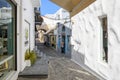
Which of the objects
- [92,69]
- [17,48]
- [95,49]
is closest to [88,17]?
[95,49]

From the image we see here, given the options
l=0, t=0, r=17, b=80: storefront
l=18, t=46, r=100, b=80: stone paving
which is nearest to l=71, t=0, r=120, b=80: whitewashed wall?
l=18, t=46, r=100, b=80: stone paving

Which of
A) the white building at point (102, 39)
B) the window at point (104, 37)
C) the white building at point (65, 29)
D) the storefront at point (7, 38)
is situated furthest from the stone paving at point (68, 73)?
the white building at point (65, 29)

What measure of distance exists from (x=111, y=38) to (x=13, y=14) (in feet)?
10.4

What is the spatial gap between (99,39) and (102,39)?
0.44 feet

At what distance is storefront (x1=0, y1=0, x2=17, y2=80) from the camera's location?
478 centimetres

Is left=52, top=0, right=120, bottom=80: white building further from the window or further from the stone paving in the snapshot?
the stone paving

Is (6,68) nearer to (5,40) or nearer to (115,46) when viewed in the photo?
(5,40)

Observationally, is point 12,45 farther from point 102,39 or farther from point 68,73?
point 102,39

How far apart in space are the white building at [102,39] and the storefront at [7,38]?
2.97m

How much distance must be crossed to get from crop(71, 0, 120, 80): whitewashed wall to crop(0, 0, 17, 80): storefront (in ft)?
9.71

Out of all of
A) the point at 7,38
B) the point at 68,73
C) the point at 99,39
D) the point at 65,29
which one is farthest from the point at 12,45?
the point at 65,29

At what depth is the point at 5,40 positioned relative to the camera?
17.0ft

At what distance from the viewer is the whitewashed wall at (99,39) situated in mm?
5414

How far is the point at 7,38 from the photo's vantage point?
5398 millimetres
